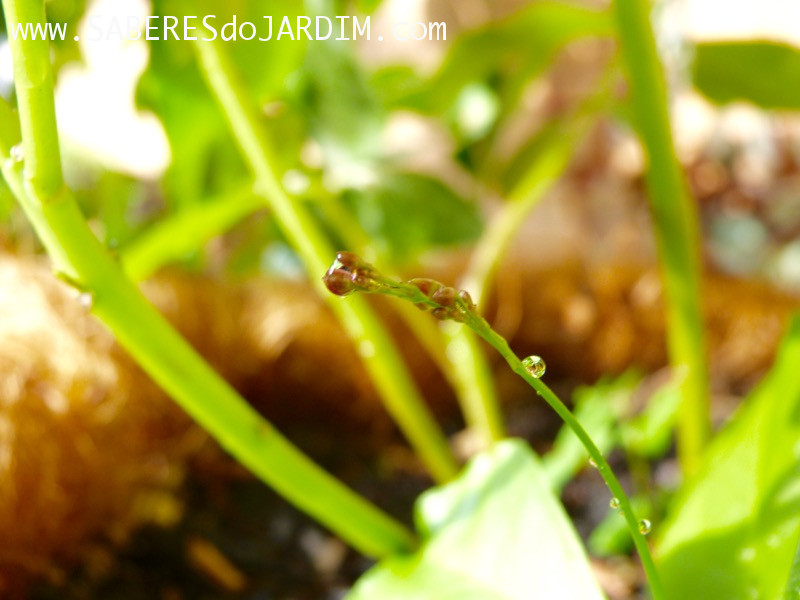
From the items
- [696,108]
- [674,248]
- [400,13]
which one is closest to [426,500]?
[674,248]

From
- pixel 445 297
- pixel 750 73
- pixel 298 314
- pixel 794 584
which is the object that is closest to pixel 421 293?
pixel 445 297

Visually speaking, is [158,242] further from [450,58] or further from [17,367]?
[450,58]

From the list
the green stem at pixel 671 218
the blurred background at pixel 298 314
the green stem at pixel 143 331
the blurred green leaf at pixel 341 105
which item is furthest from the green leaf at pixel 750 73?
the green stem at pixel 143 331

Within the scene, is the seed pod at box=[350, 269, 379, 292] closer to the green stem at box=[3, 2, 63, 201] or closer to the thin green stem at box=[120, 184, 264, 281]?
the green stem at box=[3, 2, 63, 201]

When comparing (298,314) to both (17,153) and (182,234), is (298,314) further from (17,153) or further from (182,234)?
(17,153)

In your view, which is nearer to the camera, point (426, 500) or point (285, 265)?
point (426, 500)

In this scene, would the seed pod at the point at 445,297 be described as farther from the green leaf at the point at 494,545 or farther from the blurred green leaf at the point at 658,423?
the blurred green leaf at the point at 658,423
